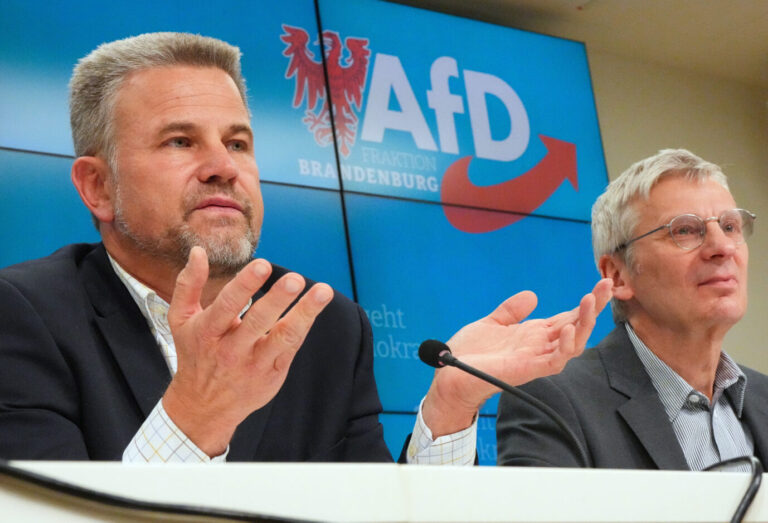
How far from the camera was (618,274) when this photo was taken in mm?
2154

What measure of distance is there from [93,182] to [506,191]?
2575mm

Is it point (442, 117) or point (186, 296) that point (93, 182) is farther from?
point (442, 117)

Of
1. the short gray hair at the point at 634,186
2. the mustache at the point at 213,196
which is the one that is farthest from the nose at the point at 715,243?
the mustache at the point at 213,196

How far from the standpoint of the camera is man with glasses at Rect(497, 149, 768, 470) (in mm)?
1789

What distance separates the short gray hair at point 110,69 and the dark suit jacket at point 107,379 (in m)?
0.21

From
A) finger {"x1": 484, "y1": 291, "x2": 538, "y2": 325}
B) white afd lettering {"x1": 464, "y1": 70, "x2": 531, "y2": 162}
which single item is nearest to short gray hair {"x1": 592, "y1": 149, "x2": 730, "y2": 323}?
finger {"x1": 484, "y1": 291, "x2": 538, "y2": 325}

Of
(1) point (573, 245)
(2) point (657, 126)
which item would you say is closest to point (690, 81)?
(2) point (657, 126)

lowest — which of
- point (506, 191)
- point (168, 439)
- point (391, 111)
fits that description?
point (168, 439)

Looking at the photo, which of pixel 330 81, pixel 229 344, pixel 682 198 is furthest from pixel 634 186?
pixel 330 81

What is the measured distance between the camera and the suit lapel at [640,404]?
1774mm

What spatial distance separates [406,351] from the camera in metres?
3.45

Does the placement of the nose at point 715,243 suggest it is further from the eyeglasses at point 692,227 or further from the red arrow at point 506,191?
the red arrow at point 506,191

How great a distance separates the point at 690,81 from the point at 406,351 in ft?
9.50

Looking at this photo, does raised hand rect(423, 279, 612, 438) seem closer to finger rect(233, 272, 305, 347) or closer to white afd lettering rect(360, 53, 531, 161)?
finger rect(233, 272, 305, 347)
